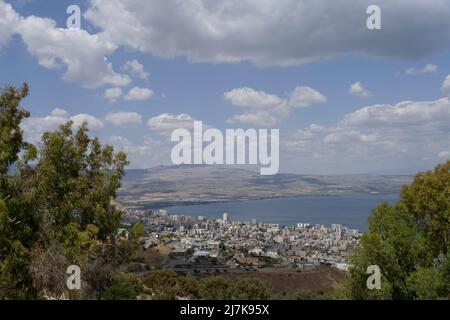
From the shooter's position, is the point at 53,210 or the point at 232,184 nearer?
the point at 53,210

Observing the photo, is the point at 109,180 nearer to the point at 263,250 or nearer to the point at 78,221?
the point at 78,221

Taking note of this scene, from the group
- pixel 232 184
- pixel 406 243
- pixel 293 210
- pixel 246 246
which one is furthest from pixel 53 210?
pixel 232 184

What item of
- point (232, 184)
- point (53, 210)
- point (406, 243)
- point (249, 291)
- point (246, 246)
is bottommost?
point (246, 246)

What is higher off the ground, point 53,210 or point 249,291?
point 53,210

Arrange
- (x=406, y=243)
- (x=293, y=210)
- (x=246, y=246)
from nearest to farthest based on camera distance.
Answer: (x=406, y=243) → (x=246, y=246) → (x=293, y=210)

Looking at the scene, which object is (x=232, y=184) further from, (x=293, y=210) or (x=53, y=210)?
(x=53, y=210)

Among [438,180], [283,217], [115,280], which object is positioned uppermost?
[438,180]

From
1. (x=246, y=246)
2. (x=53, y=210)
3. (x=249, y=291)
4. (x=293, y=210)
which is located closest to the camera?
(x=53, y=210)
